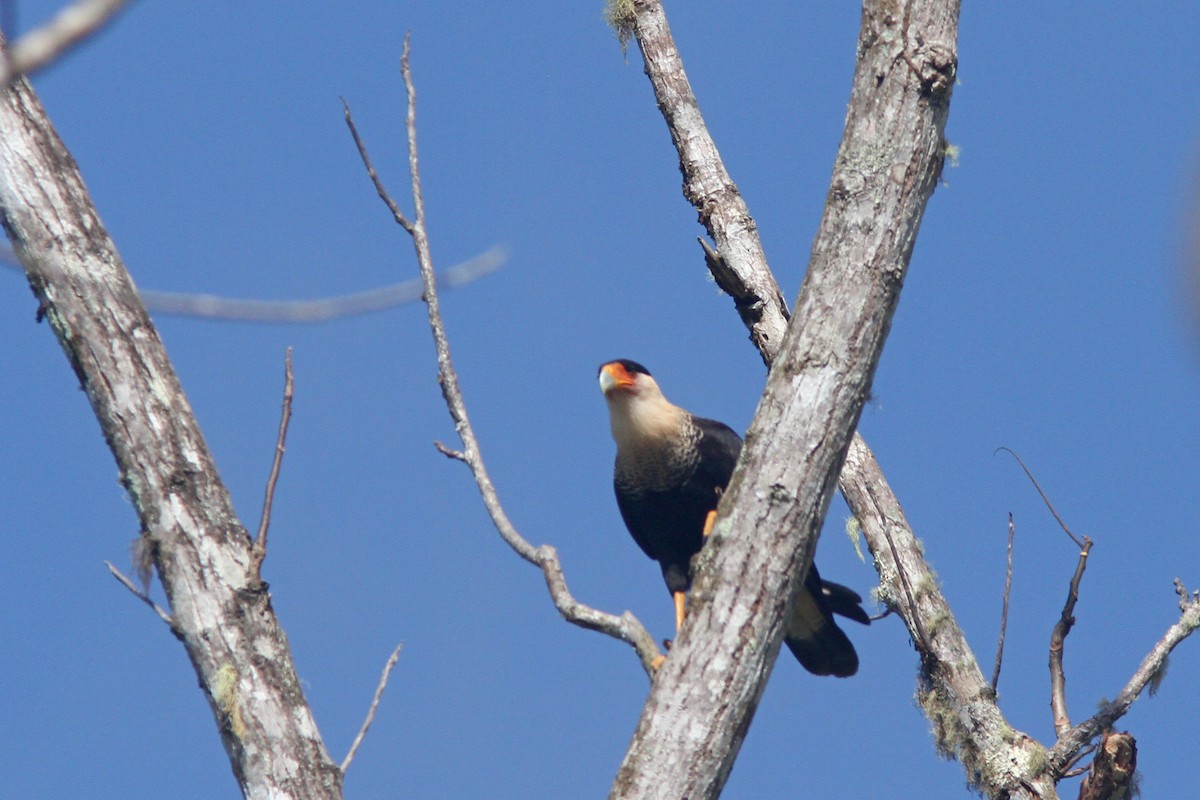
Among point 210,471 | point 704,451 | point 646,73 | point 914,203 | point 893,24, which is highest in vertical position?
point 646,73

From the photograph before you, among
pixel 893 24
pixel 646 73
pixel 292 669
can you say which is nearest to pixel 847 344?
pixel 893 24

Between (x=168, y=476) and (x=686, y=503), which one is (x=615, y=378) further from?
(x=168, y=476)

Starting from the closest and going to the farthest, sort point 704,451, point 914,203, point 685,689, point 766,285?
point 685,689, point 914,203, point 766,285, point 704,451

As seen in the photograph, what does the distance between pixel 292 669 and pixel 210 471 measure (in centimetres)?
51

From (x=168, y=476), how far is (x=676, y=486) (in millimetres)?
2902

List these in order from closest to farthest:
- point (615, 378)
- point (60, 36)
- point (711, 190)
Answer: point (60, 36)
point (711, 190)
point (615, 378)

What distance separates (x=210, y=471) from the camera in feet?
9.84

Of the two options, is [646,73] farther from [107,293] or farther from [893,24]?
[107,293]

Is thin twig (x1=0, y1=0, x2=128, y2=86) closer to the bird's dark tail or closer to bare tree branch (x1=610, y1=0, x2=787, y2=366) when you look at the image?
bare tree branch (x1=610, y1=0, x2=787, y2=366)

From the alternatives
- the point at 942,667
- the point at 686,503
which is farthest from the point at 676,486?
the point at 942,667

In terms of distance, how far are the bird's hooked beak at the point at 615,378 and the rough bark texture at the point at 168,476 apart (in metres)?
2.91

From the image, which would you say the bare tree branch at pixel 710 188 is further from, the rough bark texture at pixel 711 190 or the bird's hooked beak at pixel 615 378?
the bird's hooked beak at pixel 615 378

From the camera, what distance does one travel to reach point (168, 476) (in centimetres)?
293

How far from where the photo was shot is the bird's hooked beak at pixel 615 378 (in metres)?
5.74
